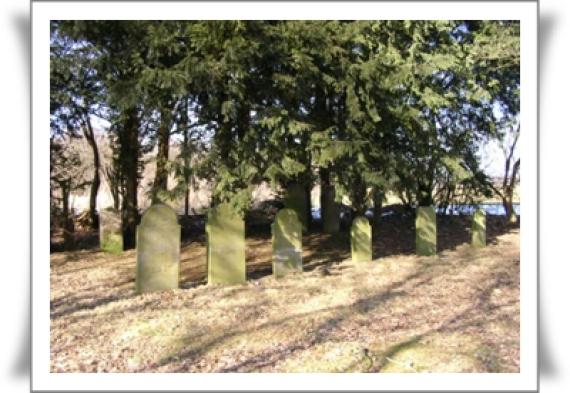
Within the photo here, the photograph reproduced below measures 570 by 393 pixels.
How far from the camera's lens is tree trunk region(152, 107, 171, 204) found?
5.66 meters

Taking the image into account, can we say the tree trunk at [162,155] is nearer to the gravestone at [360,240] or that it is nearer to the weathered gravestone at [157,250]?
the weathered gravestone at [157,250]

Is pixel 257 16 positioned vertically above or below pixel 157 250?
above

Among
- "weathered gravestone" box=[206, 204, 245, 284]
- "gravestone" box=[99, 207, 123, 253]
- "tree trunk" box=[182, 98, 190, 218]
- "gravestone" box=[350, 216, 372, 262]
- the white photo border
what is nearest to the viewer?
the white photo border

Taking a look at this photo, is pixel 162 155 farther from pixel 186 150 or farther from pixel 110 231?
pixel 186 150

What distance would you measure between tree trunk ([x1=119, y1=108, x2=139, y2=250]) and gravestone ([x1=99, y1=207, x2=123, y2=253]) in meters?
0.32

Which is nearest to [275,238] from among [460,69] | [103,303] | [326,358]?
[103,303]

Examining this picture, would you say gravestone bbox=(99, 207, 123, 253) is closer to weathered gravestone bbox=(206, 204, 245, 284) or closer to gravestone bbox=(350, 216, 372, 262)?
weathered gravestone bbox=(206, 204, 245, 284)

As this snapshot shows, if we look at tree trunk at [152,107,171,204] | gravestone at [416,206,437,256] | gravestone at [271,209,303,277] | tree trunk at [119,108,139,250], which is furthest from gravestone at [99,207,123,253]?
gravestone at [416,206,437,256]

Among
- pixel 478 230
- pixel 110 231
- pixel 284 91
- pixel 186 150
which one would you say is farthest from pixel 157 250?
pixel 478 230

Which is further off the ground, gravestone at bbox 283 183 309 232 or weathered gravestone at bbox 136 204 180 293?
gravestone at bbox 283 183 309 232

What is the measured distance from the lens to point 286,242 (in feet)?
18.9

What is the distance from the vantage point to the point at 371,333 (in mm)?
3914

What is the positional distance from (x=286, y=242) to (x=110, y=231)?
11.4ft
